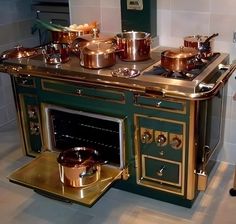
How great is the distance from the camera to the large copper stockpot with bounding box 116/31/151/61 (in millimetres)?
1808

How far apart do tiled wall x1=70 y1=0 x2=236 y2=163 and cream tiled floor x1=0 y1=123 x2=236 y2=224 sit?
0.31m

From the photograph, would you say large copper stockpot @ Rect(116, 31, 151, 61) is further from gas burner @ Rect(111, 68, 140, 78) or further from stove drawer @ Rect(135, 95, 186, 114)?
stove drawer @ Rect(135, 95, 186, 114)

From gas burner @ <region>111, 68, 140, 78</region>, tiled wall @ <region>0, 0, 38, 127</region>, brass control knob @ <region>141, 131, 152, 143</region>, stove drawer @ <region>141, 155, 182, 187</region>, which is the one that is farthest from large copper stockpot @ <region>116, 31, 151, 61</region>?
tiled wall @ <region>0, 0, 38, 127</region>

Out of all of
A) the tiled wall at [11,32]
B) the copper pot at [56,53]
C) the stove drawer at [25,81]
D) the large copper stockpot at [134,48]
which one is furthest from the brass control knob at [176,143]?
the tiled wall at [11,32]

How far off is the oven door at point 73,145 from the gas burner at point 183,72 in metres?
0.26

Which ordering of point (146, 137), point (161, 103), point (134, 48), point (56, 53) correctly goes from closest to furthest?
point (161, 103)
point (146, 137)
point (134, 48)
point (56, 53)

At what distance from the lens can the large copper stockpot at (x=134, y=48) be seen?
1.81m

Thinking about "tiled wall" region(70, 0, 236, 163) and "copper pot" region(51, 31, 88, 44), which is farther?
"copper pot" region(51, 31, 88, 44)

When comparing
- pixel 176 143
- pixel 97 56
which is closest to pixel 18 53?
pixel 97 56

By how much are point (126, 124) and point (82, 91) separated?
10.2 inches

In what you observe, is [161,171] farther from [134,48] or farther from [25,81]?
[25,81]

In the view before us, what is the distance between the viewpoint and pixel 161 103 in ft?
5.23

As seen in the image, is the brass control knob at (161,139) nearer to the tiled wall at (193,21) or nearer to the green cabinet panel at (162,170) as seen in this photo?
the green cabinet panel at (162,170)

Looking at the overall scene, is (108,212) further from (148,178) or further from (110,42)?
(110,42)
